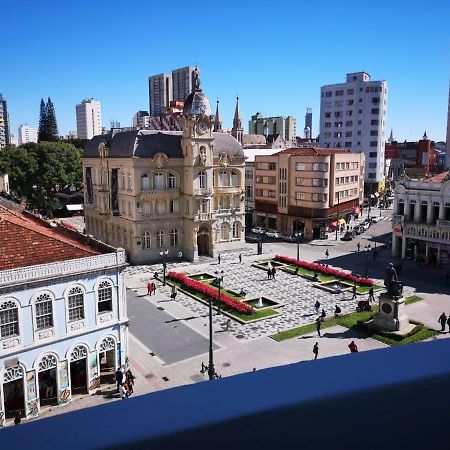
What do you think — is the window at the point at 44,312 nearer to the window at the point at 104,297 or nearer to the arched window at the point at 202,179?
the window at the point at 104,297

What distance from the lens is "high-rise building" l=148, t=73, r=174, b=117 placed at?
145375 millimetres

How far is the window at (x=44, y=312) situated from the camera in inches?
813

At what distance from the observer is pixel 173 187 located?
50.1m

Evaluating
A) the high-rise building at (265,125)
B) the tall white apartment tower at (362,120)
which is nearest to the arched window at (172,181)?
the tall white apartment tower at (362,120)

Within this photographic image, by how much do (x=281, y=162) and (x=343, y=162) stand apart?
892 cm

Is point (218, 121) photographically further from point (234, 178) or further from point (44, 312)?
point (44, 312)

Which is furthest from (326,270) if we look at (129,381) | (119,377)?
(119,377)

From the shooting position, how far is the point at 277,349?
2770 centimetres

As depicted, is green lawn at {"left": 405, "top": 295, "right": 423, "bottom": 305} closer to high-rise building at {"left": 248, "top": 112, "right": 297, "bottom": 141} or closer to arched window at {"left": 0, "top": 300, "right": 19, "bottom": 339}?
arched window at {"left": 0, "top": 300, "right": 19, "bottom": 339}

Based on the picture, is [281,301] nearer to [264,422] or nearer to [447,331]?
[447,331]

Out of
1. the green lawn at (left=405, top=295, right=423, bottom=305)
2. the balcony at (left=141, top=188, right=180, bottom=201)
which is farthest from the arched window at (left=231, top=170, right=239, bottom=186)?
the green lawn at (left=405, top=295, right=423, bottom=305)

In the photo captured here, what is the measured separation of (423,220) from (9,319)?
134 feet

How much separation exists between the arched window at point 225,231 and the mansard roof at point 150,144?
810 cm

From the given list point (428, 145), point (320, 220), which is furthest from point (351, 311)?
point (428, 145)
